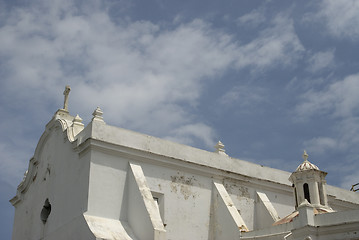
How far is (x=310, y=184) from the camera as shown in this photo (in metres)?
19.7

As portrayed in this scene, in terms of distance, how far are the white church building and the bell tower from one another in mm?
38

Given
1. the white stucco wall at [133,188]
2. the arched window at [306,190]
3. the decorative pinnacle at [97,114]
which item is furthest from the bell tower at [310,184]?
the decorative pinnacle at [97,114]

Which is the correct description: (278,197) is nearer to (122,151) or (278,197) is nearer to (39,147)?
(122,151)

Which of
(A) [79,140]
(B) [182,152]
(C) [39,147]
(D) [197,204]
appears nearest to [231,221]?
(D) [197,204]

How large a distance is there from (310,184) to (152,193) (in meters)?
5.89

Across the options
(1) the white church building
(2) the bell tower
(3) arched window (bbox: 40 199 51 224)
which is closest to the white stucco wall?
(1) the white church building

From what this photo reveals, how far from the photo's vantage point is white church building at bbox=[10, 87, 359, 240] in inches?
679

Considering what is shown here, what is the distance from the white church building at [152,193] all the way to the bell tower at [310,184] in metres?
0.04

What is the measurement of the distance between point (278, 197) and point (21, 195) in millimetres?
11149

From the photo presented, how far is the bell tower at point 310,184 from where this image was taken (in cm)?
1953

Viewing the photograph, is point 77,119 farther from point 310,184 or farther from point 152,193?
point 310,184

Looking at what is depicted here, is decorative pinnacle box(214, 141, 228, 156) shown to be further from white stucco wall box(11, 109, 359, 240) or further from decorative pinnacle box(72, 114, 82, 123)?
decorative pinnacle box(72, 114, 82, 123)

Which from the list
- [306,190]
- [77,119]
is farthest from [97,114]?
[306,190]

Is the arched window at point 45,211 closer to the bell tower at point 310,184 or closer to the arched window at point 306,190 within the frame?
the bell tower at point 310,184
